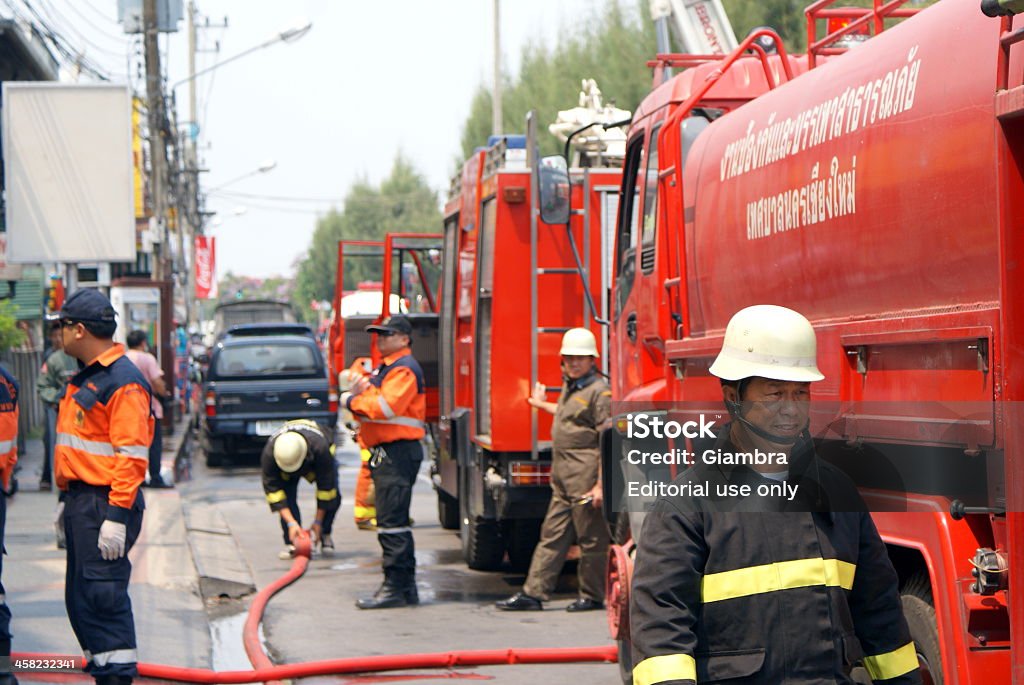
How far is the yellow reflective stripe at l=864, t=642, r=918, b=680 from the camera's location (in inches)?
132

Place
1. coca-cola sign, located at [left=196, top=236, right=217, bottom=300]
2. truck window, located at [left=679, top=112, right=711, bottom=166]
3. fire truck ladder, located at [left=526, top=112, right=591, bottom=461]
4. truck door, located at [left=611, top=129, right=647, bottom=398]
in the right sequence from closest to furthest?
1. truck window, located at [left=679, top=112, right=711, bottom=166]
2. truck door, located at [left=611, top=129, right=647, bottom=398]
3. fire truck ladder, located at [left=526, top=112, right=591, bottom=461]
4. coca-cola sign, located at [left=196, top=236, right=217, bottom=300]

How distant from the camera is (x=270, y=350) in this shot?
2138 centimetres

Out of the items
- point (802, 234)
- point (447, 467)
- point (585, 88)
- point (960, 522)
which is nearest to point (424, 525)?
point (447, 467)

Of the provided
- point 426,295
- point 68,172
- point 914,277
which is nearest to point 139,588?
point 68,172

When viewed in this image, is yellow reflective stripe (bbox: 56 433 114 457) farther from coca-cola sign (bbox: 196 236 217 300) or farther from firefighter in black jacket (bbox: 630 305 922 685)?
coca-cola sign (bbox: 196 236 217 300)

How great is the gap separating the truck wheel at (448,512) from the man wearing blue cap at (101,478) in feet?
22.6

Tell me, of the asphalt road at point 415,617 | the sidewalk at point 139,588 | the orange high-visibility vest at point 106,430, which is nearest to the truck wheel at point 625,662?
the asphalt road at point 415,617

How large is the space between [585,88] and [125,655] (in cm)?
775

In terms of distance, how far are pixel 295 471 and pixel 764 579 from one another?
8.73m

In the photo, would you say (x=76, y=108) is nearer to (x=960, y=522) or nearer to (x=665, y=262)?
(x=665, y=262)

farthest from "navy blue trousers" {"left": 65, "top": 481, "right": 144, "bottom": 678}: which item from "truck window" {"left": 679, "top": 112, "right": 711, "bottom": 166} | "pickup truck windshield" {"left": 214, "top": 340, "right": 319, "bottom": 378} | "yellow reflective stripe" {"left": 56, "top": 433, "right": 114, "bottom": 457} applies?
"pickup truck windshield" {"left": 214, "top": 340, "right": 319, "bottom": 378}

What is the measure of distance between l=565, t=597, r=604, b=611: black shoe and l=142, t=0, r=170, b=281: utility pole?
1816 centimetres

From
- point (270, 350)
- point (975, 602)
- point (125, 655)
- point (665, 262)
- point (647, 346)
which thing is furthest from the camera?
point (270, 350)

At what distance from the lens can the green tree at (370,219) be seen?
7894 centimetres
